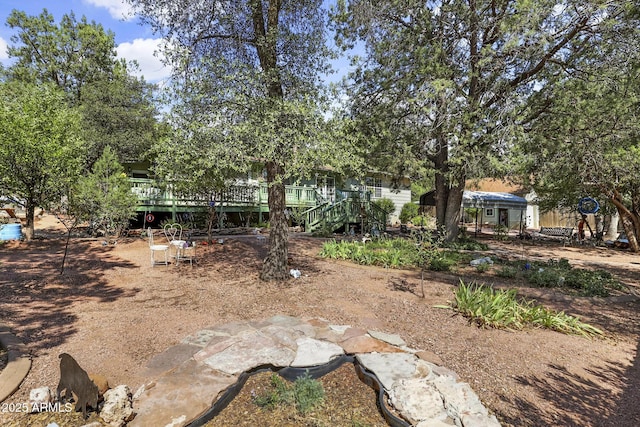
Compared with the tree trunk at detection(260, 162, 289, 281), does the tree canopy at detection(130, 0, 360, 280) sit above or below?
above

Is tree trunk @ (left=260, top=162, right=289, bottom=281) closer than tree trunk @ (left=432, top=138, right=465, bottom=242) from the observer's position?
Yes

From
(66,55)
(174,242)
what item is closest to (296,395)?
(174,242)

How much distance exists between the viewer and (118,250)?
1013cm

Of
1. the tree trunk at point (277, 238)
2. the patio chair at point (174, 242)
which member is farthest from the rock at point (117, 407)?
the patio chair at point (174, 242)

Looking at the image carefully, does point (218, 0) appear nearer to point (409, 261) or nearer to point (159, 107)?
point (159, 107)

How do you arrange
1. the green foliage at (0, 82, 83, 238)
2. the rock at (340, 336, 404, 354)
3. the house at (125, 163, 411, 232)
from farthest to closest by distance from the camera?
the house at (125, 163, 411, 232), the green foliage at (0, 82, 83, 238), the rock at (340, 336, 404, 354)

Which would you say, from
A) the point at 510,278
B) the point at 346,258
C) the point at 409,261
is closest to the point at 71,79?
the point at 346,258

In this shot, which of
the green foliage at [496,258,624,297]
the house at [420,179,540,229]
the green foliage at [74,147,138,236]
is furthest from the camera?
the house at [420,179,540,229]

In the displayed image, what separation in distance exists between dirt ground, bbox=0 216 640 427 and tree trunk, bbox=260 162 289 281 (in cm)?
36

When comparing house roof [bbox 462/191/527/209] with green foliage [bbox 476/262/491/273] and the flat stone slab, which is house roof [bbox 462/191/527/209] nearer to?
green foliage [bbox 476/262/491/273]

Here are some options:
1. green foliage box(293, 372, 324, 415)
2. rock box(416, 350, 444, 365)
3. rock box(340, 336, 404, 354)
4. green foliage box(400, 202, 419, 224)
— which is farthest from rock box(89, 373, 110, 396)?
green foliage box(400, 202, 419, 224)

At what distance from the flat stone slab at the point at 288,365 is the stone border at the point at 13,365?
1090 mm

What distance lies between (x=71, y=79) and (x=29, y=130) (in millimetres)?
15183

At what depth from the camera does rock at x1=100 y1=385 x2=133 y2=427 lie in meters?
2.68
